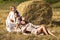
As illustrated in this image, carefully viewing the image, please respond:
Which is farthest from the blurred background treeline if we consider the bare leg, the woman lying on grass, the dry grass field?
the bare leg

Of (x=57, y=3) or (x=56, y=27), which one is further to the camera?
(x=57, y=3)

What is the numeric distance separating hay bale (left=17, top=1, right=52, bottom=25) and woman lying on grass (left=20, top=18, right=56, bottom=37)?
11 cm

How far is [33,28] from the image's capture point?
6004mm

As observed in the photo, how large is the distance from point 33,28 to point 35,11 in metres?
0.39

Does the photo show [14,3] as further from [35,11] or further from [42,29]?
[42,29]

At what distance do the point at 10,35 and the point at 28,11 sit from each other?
0.67 metres

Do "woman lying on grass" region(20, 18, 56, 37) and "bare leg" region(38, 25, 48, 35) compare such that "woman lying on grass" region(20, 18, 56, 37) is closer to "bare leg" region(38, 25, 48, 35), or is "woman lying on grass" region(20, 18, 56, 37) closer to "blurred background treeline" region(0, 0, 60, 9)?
"bare leg" region(38, 25, 48, 35)

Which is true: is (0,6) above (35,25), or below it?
above

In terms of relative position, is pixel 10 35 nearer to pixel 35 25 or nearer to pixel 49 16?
pixel 35 25

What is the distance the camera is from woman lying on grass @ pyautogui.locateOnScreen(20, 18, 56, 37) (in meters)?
5.91

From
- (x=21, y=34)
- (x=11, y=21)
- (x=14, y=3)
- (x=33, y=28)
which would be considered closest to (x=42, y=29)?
(x=33, y=28)

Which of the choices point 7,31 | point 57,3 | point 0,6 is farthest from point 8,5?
point 57,3

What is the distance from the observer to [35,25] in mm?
6082

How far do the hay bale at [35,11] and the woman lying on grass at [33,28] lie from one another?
0.11m
